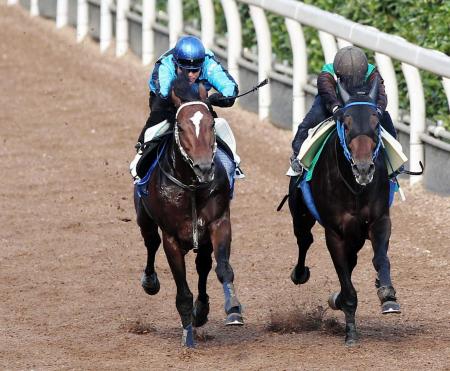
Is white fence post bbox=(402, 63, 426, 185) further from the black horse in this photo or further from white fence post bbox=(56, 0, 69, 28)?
white fence post bbox=(56, 0, 69, 28)

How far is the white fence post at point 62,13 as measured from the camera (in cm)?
2434

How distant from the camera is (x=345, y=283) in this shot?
11227mm

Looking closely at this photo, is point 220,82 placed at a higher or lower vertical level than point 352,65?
lower

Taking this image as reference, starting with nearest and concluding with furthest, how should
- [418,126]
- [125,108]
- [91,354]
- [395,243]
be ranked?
1. [91,354]
2. [395,243]
3. [418,126]
4. [125,108]

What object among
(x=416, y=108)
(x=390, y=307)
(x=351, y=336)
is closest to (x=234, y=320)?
(x=351, y=336)

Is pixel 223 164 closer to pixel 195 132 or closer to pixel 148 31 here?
pixel 195 132

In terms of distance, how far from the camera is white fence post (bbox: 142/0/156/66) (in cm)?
2127

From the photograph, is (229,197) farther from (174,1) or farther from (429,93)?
(174,1)

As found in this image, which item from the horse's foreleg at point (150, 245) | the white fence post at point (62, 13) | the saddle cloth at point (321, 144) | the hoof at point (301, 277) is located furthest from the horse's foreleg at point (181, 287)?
the white fence post at point (62, 13)

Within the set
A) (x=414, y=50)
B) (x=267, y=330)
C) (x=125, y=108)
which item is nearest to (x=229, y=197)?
(x=267, y=330)

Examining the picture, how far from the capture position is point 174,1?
813 inches

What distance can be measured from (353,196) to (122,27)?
11694 mm

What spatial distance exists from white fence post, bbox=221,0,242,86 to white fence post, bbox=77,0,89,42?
14.8 feet

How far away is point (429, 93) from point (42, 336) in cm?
630
